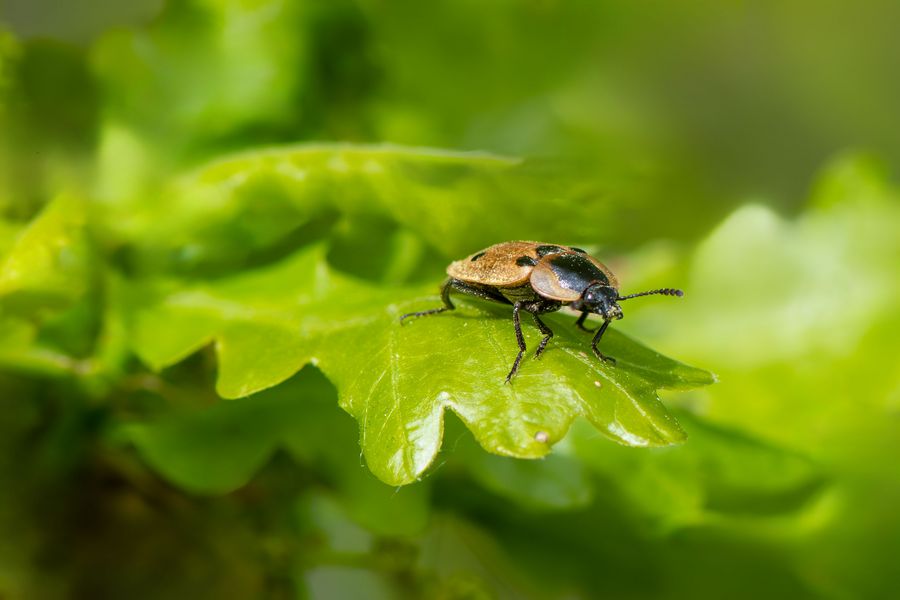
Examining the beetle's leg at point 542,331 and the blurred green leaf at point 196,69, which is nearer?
the beetle's leg at point 542,331

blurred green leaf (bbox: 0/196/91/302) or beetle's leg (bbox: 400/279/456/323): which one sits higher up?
beetle's leg (bbox: 400/279/456/323)

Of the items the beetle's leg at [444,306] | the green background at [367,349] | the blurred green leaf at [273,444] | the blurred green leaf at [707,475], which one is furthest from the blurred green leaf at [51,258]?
the blurred green leaf at [707,475]

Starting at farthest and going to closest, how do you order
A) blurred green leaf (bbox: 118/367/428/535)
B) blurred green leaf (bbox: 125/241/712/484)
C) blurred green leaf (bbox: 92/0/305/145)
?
blurred green leaf (bbox: 92/0/305/145) → blurred green leaf (bbox: 118/367/428/535) → blurred green leaf (bbox: 125/241/712/484)

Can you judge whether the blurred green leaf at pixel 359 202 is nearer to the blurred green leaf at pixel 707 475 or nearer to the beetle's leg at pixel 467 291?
the beetle's leg at pixel 467 291

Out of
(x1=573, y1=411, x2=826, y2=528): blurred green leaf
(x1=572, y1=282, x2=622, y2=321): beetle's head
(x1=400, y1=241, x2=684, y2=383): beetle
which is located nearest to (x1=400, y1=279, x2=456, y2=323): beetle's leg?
(x1=400, y1=241, x2=684, y2=383): beetle

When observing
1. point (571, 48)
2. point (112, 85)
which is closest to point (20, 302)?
point (112, 85)

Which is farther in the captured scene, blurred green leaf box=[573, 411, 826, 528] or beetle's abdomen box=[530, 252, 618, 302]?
blurred green leaf box=[573, 411, 826, 528]

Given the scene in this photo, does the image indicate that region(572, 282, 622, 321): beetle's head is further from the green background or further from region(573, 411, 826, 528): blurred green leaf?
region(573, 411, 826, 528): blurred green leaf
